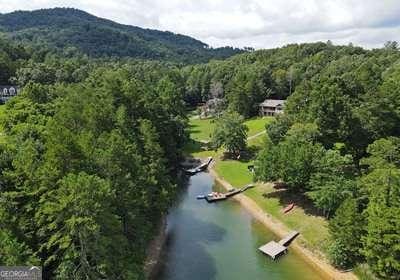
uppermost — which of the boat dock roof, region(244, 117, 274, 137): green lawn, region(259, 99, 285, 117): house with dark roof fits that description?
region(259, 99, 285, 117): house with dark roof

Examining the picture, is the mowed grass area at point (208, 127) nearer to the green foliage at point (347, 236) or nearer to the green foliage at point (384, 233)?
the green foliage at point (347, 236)

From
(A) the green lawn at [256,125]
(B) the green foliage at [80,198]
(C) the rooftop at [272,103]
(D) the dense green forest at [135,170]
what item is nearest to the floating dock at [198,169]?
(D) the dense green forest at [135,170]

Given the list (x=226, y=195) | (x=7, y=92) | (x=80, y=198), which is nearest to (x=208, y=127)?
(x=226, y=195)

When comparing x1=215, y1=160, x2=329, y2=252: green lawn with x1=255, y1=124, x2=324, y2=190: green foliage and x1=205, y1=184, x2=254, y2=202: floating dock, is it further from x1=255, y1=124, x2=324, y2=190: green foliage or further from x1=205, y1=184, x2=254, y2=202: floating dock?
x1=255, y1=124, x2=324, y2=190: green foliage

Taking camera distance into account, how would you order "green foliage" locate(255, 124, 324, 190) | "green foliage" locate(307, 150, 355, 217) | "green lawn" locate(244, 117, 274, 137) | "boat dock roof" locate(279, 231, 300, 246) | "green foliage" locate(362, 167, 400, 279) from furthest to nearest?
1. "green lawn" locate(244, 117, 274, 137)
2. "green foliage" locate(255, 124, 324, 190)
3. "green foliage" locate(307, 150, 355, 217)
4. "boat dock roof" locate(279, 231, 300, 246)
5. "green foliage" locate(362, 167, 400, 279)

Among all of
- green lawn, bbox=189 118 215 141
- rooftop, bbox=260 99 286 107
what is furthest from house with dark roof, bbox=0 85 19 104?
rooftop, bbox=260 99 286 107

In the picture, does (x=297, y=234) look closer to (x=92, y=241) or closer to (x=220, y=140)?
(x=92, y=241)

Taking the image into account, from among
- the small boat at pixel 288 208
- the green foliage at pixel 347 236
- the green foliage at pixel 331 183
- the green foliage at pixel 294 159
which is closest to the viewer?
the green foliage at pixel 347 236
